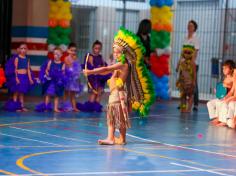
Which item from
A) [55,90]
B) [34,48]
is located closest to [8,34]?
[34,48]

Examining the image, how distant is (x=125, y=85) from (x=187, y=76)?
602 cm

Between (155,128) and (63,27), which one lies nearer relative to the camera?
(155,128)

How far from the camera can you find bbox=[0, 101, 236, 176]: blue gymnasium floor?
8.02 m

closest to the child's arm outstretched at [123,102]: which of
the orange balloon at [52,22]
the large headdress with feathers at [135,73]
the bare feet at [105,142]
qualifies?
the large headdress with feathers at [135,73]

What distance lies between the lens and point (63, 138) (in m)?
10.6

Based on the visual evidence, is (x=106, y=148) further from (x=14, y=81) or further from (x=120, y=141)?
(x=14, y=81)

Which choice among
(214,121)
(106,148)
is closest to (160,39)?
(214,121)

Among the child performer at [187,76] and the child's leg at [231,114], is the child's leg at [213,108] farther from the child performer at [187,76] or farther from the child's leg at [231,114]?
the child performer at [187,76]

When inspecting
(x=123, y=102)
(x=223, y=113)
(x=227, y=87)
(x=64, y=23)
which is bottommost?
(x=223, y=113)

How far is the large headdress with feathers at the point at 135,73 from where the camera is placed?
10.5 meters

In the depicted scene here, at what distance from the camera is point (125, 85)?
34.5ft

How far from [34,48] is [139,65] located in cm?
835

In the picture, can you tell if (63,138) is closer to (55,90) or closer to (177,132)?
(177,132)

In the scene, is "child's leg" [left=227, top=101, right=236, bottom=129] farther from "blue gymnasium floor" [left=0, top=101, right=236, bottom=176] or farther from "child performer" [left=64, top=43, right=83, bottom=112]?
"child performer" [left=64, top=43, right=83, bottom=112]
